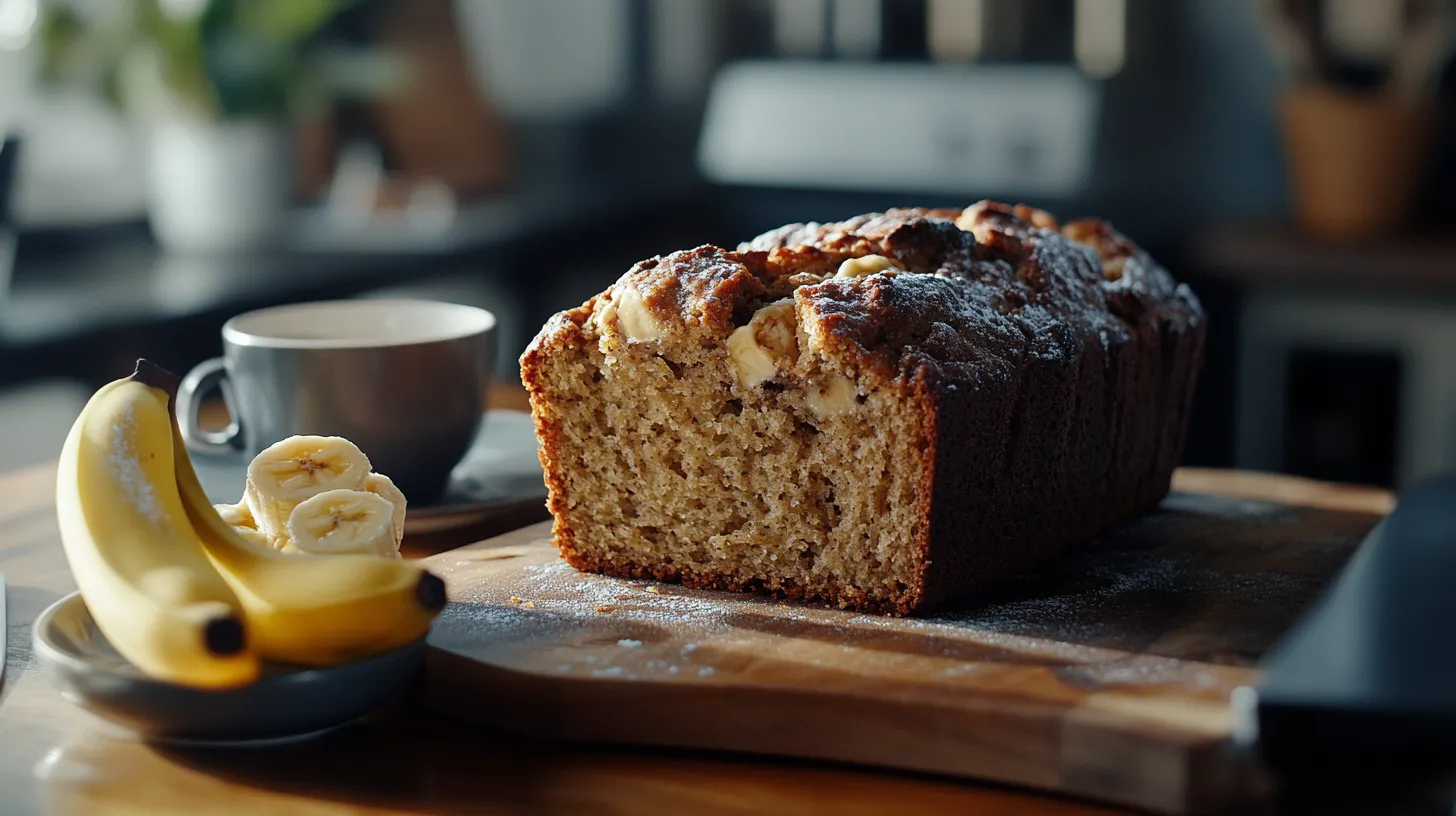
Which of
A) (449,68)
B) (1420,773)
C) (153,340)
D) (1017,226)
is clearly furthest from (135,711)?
Result: (449,68)

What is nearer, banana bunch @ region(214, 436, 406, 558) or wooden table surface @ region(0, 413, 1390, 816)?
wooden table surface @ region(0, 413, 1390, 816)

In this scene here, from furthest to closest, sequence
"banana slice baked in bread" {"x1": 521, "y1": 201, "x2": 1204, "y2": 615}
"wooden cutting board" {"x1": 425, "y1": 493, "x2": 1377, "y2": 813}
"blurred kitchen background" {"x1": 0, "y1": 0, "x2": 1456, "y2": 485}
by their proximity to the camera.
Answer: "blurred kitchen background" {"x1": 0, "y1": 0, "x2": 1456, "y2": 485}
"banana slice baked in bread" {"x1": 521, "y1": 201, "x2": 1204, "y2": 615}
"wooden cutting board" {"x1": 425, "y1": 493, "x2": 1377, "y2": 813}

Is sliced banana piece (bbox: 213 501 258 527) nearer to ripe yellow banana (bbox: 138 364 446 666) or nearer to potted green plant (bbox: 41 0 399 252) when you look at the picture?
ripe yellow banana (bbox: 138 364 446 666)

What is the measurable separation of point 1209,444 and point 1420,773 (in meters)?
2.55

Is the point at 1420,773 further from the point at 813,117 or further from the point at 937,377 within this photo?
the point at 813,117

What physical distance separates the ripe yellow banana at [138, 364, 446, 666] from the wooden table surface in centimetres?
8

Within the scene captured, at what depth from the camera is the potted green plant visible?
11.5 feet

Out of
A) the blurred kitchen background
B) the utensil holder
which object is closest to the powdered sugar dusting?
the blurred kitchen background

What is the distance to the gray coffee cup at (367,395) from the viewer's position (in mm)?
1508

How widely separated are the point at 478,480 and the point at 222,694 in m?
0.70

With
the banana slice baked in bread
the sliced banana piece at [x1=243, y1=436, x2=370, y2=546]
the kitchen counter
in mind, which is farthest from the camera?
the kitchen counter

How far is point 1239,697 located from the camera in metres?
A: 1.02

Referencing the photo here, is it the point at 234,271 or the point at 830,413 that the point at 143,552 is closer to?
the point at 830,413

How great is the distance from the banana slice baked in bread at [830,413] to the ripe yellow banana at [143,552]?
0.40 m
